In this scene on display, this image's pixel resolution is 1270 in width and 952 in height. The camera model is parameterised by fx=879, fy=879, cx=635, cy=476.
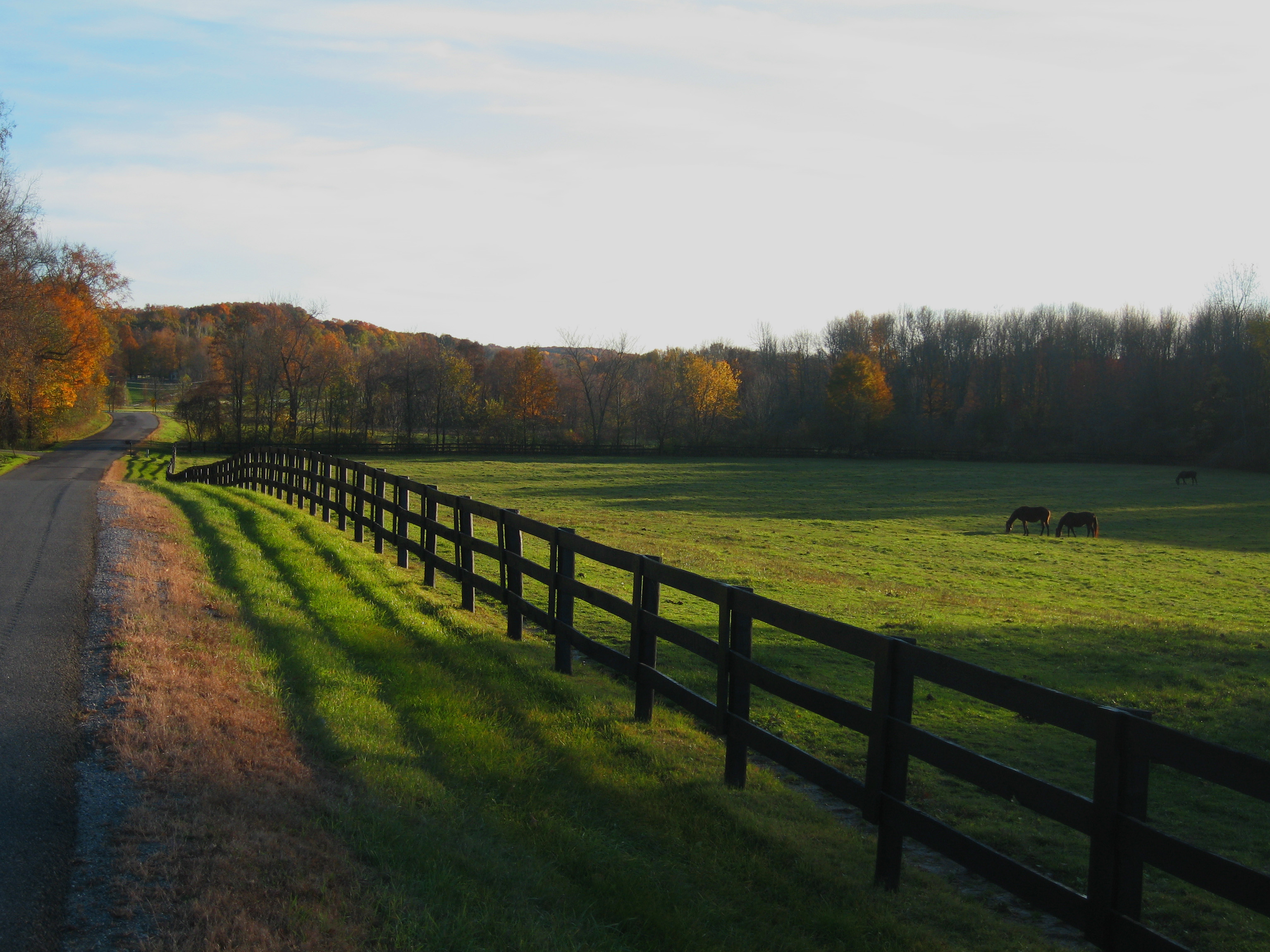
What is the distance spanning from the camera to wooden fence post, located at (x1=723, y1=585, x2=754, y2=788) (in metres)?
5.64

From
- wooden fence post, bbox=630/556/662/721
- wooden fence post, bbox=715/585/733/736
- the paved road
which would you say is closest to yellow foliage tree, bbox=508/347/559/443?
the paved road

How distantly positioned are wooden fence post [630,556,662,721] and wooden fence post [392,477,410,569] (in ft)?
20.9

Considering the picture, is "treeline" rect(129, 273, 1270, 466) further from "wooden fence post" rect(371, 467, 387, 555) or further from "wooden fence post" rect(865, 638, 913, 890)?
"wooden fence post" rect(865, 638, 913, 890)

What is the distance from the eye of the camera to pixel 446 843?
168 inches

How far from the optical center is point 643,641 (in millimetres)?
6820

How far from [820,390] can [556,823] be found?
11054 centimetres

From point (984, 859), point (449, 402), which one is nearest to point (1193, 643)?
point (984, 859)

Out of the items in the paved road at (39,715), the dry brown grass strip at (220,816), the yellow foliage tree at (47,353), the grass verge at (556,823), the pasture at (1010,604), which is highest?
the yellow foliage tree at (47,353)

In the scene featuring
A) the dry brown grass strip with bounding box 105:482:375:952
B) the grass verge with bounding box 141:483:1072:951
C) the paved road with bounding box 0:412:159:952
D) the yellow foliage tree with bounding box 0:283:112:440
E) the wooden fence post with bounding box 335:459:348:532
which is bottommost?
the grass verge with bounding box 141:483:1072:951

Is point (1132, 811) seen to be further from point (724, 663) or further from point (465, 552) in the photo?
point (465, 552)

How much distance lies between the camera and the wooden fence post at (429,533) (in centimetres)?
1165

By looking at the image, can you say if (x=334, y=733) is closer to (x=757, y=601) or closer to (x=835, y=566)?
(x=757, y=601)

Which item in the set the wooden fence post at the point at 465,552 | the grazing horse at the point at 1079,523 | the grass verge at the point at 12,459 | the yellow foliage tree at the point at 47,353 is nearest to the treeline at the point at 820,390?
the yellow foliage tree at the point at 47,353

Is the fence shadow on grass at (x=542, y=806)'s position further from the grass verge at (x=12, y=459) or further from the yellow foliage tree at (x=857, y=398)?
the yellow foliage tree at (x=857, y=398)
